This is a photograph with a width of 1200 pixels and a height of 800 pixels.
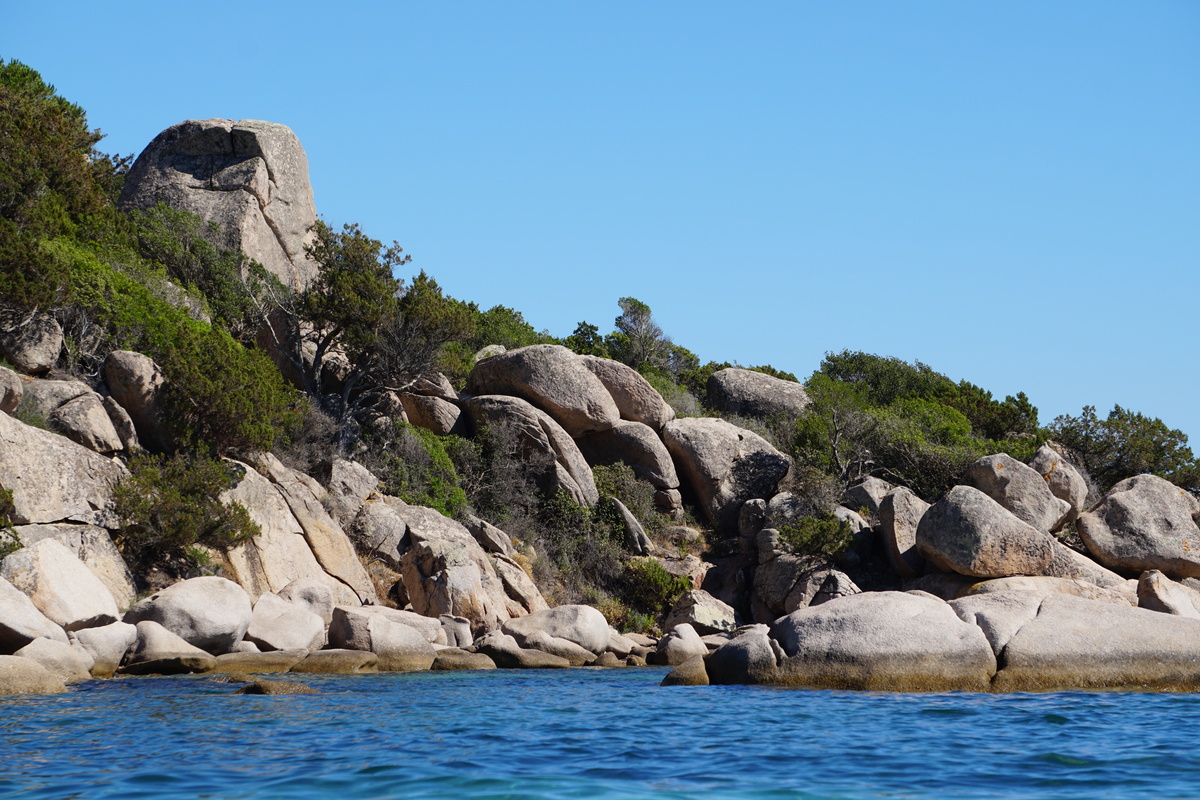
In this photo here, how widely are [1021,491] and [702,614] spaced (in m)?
11.2

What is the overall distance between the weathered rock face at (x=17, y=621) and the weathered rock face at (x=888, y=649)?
12.3 meters

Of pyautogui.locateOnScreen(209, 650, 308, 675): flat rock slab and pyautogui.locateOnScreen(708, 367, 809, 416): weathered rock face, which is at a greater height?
pyautogui.locateOnScreen(708, 367, 809, 416): weathered rock face

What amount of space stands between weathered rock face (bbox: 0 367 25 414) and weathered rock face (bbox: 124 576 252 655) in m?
Answer: 6.09

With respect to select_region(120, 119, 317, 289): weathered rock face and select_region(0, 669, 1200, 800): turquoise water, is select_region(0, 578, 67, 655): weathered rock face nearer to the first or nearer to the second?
select_region(0, 669, 1200, 800): turquoise water

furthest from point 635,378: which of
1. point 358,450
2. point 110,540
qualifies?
point 110,540

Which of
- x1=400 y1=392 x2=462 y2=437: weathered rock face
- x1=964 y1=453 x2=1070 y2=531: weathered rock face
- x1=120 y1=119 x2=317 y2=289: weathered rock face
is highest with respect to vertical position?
x1=120 y1=119 x2=317 y2=289: weathered rock face

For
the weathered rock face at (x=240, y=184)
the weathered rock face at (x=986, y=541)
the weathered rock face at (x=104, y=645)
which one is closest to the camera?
the weathered rock face at (x=104, y=645)

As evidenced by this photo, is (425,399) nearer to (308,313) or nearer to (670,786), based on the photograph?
(308,313)

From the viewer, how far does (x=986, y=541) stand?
2762 centimetres

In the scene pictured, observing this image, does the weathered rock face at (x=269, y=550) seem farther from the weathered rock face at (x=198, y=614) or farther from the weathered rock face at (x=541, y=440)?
the weathered rock face at (x=541, y=440)

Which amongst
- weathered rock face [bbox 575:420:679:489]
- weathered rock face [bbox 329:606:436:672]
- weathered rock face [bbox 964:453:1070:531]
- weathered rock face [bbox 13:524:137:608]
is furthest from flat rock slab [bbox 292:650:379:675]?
weathered rock face [bbox 964:453:1070:531]

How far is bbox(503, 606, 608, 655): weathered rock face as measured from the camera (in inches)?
956

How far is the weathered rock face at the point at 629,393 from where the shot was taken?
39.7 metres

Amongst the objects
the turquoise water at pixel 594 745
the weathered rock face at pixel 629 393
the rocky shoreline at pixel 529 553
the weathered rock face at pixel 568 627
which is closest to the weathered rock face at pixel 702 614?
the rocky shoreline at pixel 529 553
